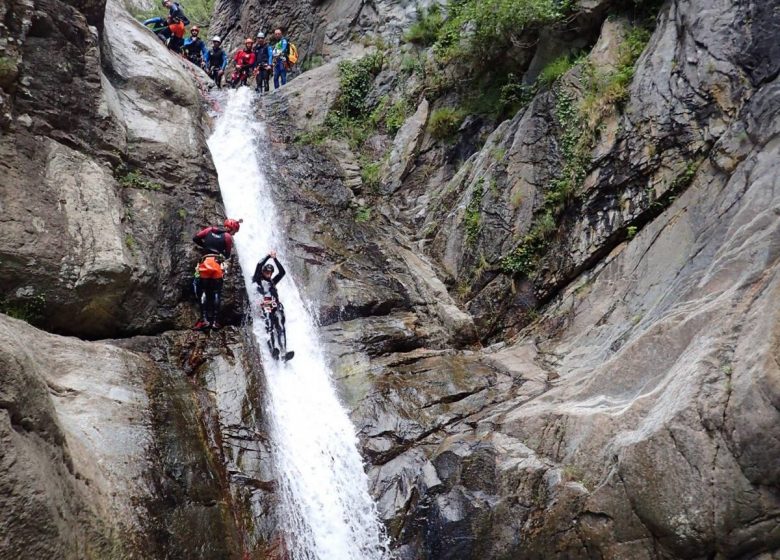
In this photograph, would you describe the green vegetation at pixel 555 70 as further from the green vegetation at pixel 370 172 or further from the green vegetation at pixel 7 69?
the green vegetation at pixel 7 69

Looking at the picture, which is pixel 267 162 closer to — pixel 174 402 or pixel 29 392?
pixel 174 402

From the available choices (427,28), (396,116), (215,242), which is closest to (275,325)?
(215,242)

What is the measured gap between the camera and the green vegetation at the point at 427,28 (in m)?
19.1

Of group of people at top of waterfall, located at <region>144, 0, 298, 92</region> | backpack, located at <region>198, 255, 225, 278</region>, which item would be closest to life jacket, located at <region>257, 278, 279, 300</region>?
backpack, located at <region>198, 255, 225, 278</region>

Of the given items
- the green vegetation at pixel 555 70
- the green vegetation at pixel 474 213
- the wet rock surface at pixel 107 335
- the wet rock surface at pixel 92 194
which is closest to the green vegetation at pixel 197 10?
the wet rock surface at pixel 92 194

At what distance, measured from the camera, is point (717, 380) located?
6.39 metres

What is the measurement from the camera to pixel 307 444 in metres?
9.55

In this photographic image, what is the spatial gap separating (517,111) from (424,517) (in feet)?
34.4

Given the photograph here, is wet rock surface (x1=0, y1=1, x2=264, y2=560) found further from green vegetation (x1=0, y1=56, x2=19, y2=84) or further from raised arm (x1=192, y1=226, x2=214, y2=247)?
raised arm (x1=192, y1=226, x2=214, y2=247)

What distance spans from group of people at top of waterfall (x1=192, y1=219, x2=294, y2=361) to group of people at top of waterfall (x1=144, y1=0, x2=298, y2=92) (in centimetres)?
1204

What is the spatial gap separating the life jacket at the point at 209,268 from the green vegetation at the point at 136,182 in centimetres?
227

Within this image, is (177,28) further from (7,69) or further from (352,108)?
(7,69)

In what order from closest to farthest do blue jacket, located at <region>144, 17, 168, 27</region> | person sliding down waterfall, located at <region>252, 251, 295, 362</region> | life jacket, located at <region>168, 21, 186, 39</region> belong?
person sliding down waterfall, located at <region>252, 251, 295, 362</region> → life jacket, located at <region>168, 21, 186, 39</region> → blue jacket, located at <region>144, 17, 168, 27</region>

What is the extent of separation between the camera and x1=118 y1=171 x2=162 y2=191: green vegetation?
11219 mm
